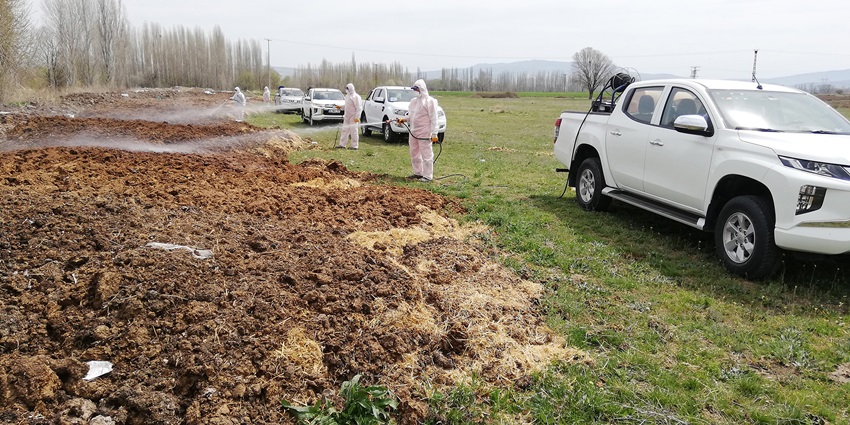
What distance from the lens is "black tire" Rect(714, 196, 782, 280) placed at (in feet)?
18.3

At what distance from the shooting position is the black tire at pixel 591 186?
28.8 feet

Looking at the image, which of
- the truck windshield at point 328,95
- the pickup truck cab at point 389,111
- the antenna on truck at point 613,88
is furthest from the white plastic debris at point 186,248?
the truck windshield at point 328,95

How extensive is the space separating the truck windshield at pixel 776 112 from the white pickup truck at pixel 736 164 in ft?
0.04

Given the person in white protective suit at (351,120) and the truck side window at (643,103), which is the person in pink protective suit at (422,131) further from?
the person in white protective suit at (351,120)

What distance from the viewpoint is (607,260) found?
21.7ft

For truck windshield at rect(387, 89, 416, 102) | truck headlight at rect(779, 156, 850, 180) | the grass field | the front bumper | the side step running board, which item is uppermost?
truck windshield at rect(387, 89, 416, 102)

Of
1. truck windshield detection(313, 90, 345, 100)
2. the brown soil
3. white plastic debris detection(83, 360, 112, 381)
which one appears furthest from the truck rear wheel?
white plastic debris detection(83, 360, 112, 381)

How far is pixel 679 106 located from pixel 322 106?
21637 millimetres

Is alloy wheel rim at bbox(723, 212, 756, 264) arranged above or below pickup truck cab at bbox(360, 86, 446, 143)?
below

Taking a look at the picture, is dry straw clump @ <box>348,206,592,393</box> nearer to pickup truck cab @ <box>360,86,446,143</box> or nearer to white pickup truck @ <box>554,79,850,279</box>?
white pickup truck @ <box>554,79,850,279</box>

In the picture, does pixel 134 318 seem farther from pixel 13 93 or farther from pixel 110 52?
pixel 110 52

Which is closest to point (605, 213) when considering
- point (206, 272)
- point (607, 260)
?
point (607, 260)

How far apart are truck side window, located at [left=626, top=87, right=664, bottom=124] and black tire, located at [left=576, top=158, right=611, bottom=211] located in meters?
1.07

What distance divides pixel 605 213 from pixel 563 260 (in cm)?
271
